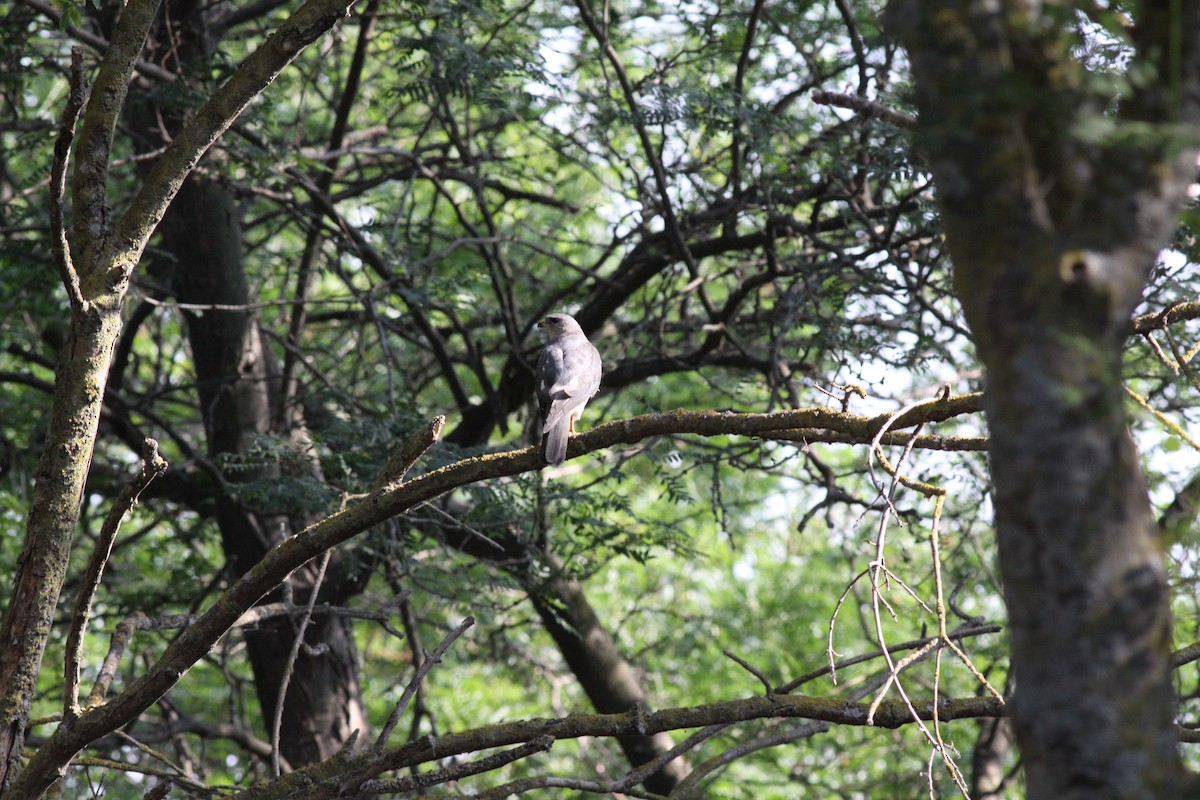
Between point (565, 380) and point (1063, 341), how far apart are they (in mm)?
3940

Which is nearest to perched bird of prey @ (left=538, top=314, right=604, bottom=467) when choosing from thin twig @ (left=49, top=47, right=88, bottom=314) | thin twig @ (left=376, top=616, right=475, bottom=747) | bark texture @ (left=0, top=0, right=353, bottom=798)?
thin twig @ (left=376, top=616, right=475, bottom=747)

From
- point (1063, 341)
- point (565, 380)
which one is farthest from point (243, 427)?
point (1063, 341)

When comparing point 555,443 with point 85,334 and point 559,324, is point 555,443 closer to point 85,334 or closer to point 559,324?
point 85,334

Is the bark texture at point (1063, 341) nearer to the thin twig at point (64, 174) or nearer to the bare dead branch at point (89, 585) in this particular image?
the bare dead branch at point (89, 585)

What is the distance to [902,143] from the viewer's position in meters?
5.07

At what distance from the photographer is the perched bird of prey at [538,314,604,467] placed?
4824mm

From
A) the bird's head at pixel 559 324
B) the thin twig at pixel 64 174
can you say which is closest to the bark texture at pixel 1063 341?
the thin twig at pixel 64 174

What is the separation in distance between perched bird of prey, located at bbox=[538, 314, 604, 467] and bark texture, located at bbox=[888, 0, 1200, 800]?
2870 millimetres

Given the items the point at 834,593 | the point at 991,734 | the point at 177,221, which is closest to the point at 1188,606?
the point at 991,734

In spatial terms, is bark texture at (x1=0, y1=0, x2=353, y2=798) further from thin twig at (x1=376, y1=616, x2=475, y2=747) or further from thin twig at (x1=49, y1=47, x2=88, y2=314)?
thin twig at (x1=376, y1=616, x2=475, y2=747)

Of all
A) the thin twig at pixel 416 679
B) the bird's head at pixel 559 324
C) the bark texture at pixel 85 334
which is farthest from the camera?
the bird's head at pixel 559 324

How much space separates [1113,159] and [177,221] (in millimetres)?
6068

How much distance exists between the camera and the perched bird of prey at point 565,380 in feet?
15.8

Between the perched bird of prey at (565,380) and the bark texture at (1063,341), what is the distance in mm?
2870
